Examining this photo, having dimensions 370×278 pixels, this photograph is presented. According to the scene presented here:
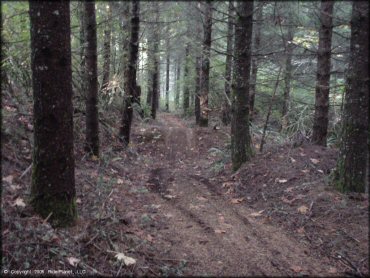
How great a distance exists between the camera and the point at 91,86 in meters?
8.77

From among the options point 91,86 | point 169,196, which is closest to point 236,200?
point 169,196

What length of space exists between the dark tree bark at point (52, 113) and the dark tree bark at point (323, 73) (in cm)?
636

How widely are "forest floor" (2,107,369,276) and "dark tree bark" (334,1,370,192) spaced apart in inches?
15.8

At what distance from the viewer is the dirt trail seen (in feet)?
14.5

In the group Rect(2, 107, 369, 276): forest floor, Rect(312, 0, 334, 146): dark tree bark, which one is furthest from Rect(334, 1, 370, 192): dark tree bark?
Rect(312, 0, 334, 146): dark tree bark

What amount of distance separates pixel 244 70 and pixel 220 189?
3.04 m

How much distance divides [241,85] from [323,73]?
223 centimetres

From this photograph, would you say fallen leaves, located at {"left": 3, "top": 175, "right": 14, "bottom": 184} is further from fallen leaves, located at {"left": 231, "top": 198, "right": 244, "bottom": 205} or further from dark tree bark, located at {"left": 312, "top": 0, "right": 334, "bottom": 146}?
dark tree bark, located at {"left": 312, "top": 0, "right": 334, "bottom": 146}

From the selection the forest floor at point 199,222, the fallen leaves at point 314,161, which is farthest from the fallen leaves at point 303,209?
the fallen leaves at point 314,161

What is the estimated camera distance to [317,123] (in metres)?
8.86

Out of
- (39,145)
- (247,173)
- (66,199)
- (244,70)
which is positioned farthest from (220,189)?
(39,145)

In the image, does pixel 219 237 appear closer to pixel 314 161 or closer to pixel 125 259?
pixel 125 259

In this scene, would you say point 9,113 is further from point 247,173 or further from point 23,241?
point 247,173

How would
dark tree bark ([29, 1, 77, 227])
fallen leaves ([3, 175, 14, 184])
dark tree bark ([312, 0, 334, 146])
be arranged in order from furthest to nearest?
1. dark tree bark ([312, 0, 334, 146])
2. fallen leaves ([3, 175, 14, 184])
3. dark tree bark ([29, 1, 77, 227])
